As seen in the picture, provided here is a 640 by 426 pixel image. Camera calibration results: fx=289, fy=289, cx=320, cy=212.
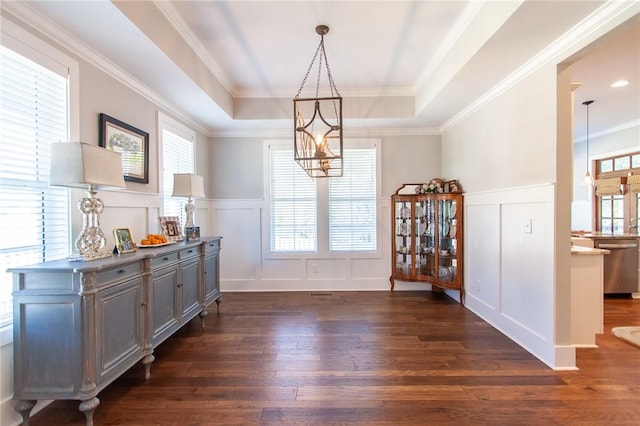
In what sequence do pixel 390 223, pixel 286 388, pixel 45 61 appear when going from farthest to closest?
1. pixel 390 223
2. pixel 286 388
3. pixel 45 61

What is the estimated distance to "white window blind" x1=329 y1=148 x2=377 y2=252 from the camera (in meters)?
4.72

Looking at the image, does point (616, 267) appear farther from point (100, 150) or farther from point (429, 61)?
point (100, 150)

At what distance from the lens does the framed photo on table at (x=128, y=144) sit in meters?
2.48

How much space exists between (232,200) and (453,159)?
11.4 feet

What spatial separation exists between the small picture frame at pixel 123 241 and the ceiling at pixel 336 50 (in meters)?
1.40

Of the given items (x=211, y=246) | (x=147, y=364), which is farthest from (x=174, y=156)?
(x=147, y=364)

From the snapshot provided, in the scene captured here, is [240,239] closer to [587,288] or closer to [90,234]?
[90,234]

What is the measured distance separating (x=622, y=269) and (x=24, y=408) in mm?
Result: 6651

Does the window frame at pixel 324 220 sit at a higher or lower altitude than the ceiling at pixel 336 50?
lower

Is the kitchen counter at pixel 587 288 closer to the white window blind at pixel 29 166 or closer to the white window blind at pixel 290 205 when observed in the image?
the white window blind at pixel 290 205

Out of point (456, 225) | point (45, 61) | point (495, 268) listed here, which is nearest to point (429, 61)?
point (456, 225)

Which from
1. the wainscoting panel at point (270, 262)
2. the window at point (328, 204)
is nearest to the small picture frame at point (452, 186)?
the wainscoting panel at point (270, 262)

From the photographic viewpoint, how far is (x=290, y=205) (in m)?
4.73

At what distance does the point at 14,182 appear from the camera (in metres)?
1.82
